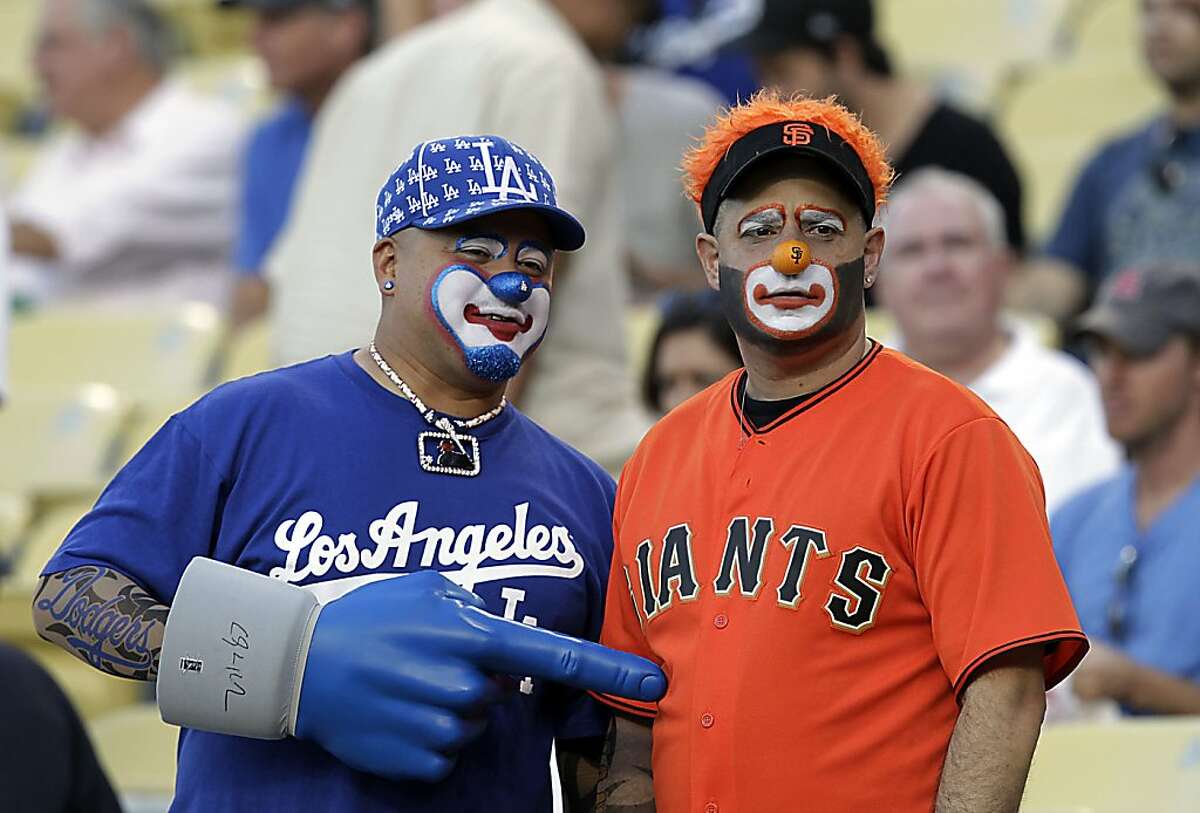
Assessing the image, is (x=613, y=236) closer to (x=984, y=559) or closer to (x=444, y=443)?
(x=444, y=443)

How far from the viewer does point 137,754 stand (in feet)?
14.4

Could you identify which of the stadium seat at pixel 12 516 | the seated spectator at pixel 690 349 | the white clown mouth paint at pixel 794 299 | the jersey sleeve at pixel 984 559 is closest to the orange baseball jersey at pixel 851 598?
the jersey sleeve at pixel 984 559

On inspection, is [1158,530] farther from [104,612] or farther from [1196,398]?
[104,612]

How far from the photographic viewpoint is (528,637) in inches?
98.4

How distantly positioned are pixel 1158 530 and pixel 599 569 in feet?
6.98

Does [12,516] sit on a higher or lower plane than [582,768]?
lower

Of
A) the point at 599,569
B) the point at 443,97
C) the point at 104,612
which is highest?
the point at 443,97

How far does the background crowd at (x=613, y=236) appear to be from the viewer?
4352 mm

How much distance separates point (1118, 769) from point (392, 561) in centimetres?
167

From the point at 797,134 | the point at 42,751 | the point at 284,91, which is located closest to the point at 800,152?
the point at 797,134

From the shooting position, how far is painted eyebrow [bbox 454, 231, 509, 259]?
2729mm

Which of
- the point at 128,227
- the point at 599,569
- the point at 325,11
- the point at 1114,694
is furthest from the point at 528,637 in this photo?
the point at 128,227

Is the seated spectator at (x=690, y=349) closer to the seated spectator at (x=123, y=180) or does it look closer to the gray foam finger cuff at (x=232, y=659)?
the gray foam finger cuff at (x=232, y=659)

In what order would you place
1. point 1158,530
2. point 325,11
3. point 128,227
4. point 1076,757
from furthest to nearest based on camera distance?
point 128,227 < point 325,11 < point 1158,530 < point 1076,757
